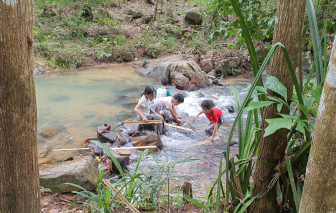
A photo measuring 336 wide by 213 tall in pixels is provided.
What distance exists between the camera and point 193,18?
1802cm

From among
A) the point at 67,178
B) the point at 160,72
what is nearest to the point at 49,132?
the point at 67,178

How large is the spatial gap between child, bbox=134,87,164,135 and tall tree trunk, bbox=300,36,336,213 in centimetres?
442

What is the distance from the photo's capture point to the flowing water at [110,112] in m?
4.65

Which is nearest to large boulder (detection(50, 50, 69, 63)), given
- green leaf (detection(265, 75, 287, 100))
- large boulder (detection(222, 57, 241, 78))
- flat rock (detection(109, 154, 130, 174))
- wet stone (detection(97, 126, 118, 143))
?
large boulder (detection(222, 57, 241, 78))

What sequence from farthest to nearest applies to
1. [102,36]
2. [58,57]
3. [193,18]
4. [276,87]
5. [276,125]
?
[193,18] < [102,36] < [58,57] < [276,87] < [276,125]

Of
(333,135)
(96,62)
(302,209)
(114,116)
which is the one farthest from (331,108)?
(96,62)

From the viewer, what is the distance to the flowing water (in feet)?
15.3

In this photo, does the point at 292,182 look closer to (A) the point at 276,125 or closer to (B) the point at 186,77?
(A) the point at 276,125

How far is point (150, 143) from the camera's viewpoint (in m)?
4.85

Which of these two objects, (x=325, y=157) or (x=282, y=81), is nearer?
(x=325, y=157)

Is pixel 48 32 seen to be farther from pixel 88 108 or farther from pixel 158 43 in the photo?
pixel 88 108

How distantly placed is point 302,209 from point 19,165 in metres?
1.49

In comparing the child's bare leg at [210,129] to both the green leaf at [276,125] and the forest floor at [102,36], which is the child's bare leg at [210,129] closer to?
the green leaf at [276,125]

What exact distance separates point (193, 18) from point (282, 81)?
17706 millimetres
